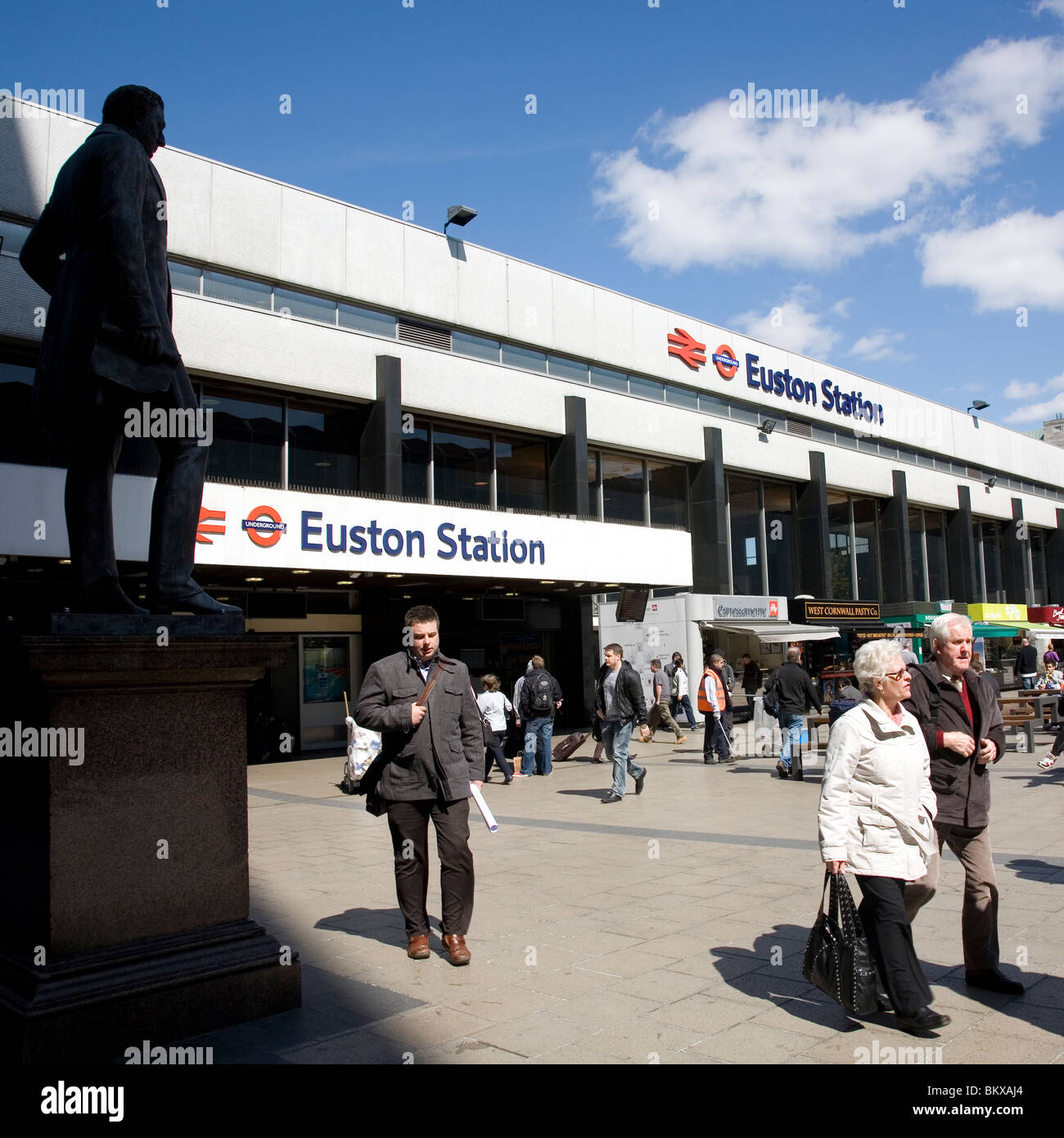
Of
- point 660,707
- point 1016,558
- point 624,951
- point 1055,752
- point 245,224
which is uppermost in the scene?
point 245,224

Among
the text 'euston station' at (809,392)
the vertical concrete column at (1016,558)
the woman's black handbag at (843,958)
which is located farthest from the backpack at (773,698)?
the vertical concrete column at (1016,558)

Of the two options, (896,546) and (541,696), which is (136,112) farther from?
(896,546)

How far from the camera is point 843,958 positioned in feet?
13.6

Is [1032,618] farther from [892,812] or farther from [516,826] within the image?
[892,812]

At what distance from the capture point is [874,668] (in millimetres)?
4406

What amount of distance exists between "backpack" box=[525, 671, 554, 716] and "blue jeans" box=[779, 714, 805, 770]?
3.73 m

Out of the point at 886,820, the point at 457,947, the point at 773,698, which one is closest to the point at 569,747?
the point at 773,698

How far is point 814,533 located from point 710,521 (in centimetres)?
526

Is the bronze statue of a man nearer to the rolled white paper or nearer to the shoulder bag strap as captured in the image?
the shoulder bag strap

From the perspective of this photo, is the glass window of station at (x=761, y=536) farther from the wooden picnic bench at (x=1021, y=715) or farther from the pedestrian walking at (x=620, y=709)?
the pedestrian walking at (x=620, y=709)

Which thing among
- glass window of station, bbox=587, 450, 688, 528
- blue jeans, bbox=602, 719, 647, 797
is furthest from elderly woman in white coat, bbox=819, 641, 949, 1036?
glass window of station, bbox=587, 450, 688, 528

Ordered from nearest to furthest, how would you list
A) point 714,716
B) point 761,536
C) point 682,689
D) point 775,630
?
1. point 714,716
2. point 682,689
3. point 775,630
4. point 761,536

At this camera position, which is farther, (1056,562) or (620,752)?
(1056,562)
